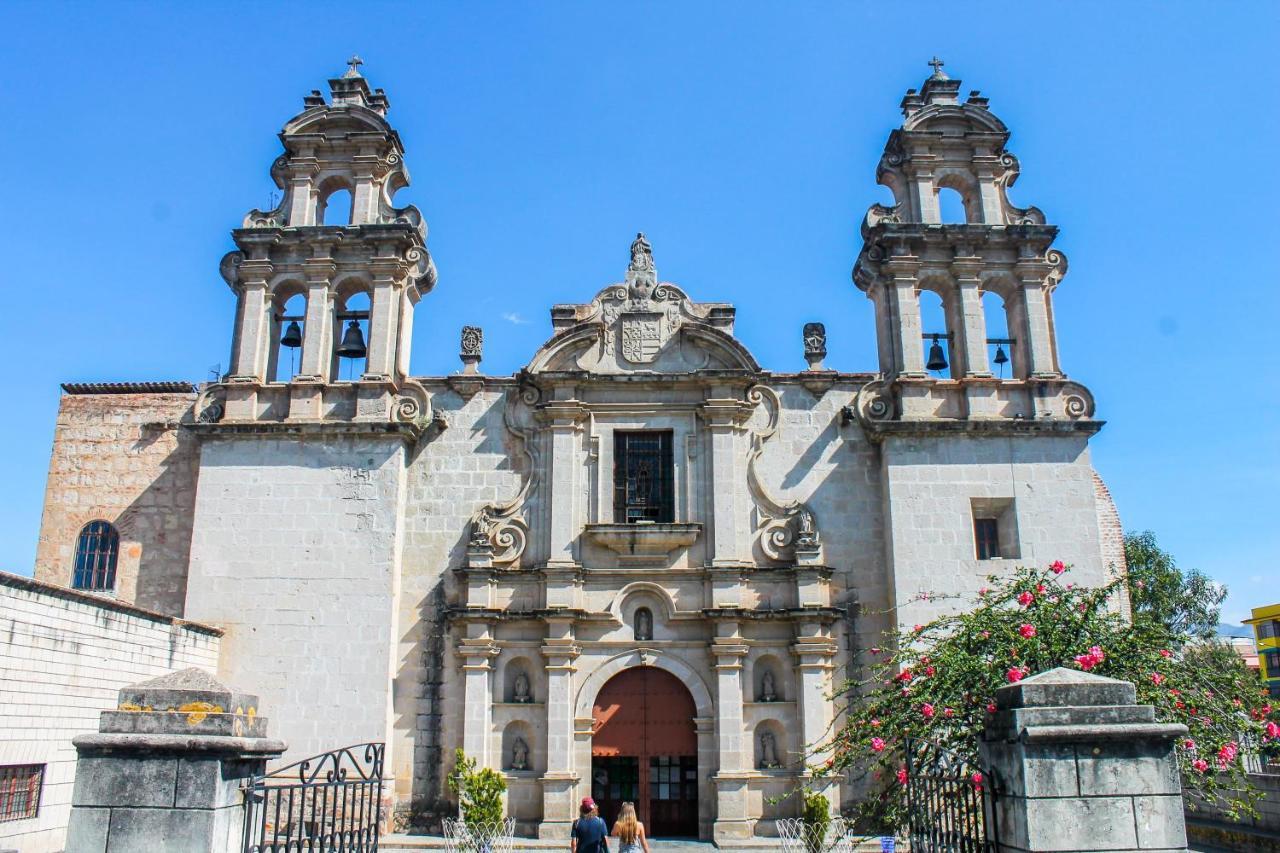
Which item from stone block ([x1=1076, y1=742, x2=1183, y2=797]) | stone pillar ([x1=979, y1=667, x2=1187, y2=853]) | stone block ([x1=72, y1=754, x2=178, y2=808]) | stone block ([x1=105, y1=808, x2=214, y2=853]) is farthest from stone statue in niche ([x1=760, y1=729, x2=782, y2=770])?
stone block ([x1=72, y1=754, x2=178, y2=808])

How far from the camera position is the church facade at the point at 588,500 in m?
19.1

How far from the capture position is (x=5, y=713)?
1369cm

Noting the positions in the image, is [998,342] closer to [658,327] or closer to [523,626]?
[658,327]

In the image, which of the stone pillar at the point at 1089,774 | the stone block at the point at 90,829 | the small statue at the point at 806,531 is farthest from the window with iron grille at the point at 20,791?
the stone pillar at the point at 1089,774

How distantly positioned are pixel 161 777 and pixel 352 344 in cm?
1477

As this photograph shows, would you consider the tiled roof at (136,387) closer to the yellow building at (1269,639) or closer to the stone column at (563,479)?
the stone column at (563,479)

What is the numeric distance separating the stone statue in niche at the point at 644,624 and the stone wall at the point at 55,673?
8.20 meters

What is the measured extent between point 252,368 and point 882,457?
12.3 meters

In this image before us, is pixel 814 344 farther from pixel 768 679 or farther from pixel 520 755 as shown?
pixel 520 755

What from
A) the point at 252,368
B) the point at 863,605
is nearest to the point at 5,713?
the point at 252,368

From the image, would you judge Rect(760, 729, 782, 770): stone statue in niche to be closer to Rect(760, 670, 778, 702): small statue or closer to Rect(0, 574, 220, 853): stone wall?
Rect(760, 670, 778, 702): small statue

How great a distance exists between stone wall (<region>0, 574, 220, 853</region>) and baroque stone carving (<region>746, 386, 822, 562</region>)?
10.8 metres

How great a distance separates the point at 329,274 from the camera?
838 inches

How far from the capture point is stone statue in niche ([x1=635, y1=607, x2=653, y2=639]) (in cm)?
1973
